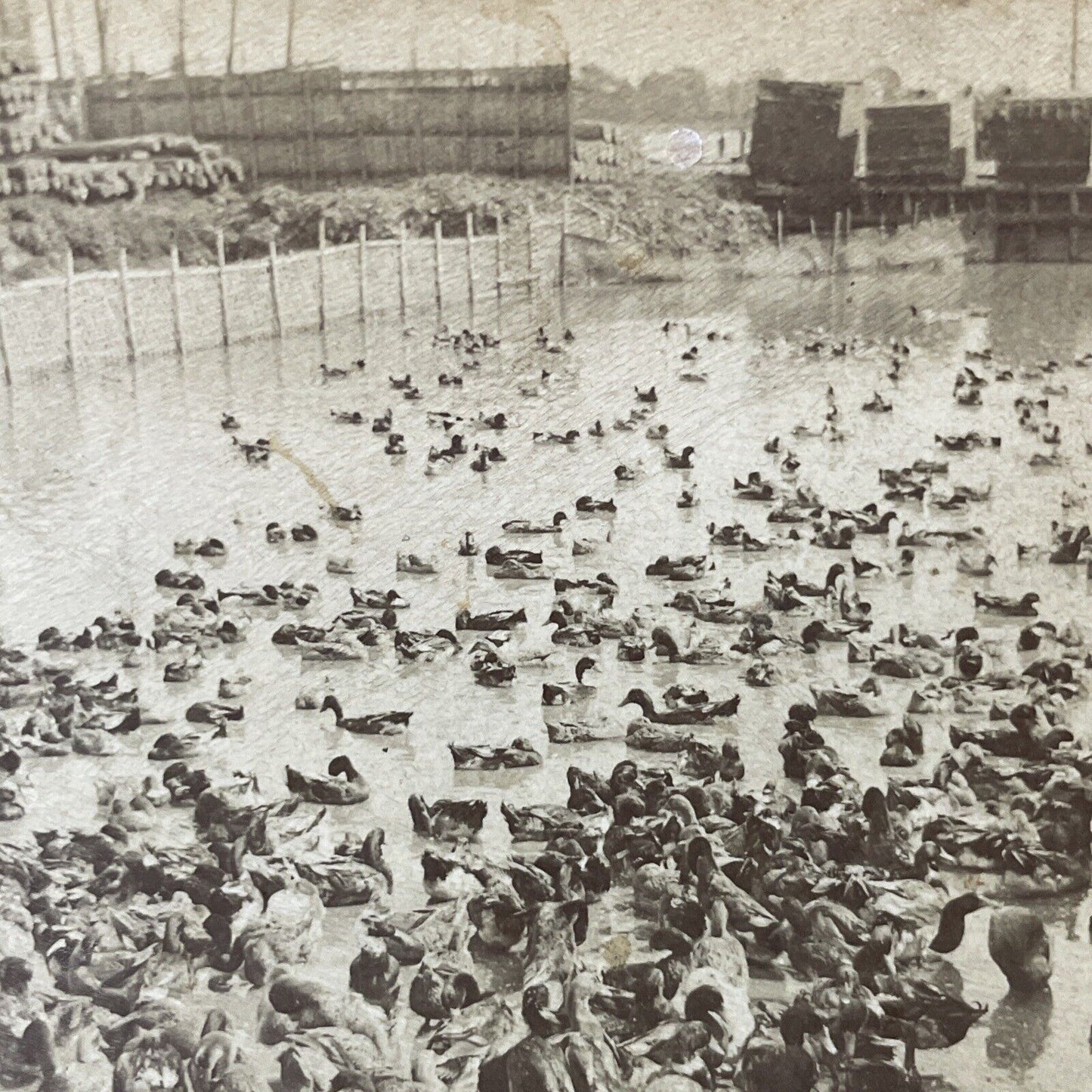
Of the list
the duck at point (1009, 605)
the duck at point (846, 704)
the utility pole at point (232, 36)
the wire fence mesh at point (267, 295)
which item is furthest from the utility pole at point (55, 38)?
the duck at point (1009, 605)

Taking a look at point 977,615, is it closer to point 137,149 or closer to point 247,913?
point 247,913

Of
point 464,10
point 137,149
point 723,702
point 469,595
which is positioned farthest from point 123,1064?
point 464,10

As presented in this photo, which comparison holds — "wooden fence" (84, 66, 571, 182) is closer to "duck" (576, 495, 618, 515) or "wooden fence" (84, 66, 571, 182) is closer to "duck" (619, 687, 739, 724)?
"duck" (576, 495, 618, 515)

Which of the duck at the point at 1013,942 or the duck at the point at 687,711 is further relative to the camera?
the duck at the point at 687,711

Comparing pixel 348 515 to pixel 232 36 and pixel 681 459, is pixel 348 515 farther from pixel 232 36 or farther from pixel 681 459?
pixel 232 36

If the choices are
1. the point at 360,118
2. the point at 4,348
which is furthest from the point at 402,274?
the point at 4,348

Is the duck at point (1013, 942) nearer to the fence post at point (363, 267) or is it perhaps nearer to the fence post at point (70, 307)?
the fence post at point (363, 267)
